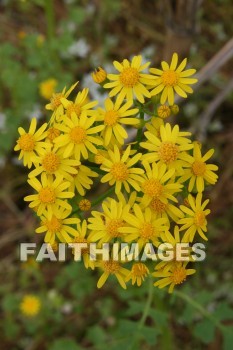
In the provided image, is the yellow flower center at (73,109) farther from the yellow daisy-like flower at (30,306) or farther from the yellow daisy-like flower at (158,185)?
the yellow daisy-like flower at (30,306)

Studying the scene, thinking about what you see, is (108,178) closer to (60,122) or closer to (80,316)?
(60,122)

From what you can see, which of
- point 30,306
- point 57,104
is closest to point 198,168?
point 57,104

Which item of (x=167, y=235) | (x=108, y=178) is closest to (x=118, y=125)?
(x=108, y=178)

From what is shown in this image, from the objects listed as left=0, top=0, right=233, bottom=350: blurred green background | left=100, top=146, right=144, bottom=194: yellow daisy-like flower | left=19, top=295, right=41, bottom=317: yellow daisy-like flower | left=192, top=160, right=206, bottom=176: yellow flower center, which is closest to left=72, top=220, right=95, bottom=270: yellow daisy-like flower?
left=100, top=146, right=144, bottom=194: yellow daisy-like flower

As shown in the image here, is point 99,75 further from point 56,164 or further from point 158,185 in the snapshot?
point 158,185

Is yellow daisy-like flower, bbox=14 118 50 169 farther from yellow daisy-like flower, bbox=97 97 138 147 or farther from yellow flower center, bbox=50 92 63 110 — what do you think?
yellow daisy-like flower, bbox=97 97 138 147

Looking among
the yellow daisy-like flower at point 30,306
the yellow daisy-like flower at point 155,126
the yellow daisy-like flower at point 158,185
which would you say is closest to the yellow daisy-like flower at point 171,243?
the yellow daisy-like flower at point 158,185
